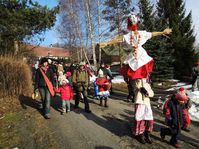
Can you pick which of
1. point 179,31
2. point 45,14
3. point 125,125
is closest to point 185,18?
point 179,31

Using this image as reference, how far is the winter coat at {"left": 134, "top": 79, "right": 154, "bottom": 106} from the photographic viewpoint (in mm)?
6770

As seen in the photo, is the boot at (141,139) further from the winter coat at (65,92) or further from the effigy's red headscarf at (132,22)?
the winter coat at (65,92)

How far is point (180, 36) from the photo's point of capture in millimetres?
26359

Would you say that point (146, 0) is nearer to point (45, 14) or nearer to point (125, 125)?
point (45, 14)

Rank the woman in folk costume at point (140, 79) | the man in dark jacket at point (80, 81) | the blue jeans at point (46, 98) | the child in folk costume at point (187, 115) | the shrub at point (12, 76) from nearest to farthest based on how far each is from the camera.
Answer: the woman in folk costume at point (140, 79) < the child in folk costume at point (187, 115) < the blue jeans at point (46, 98) < the man in dark jacket at point (80, 81) < the shrub at point (12, 76)

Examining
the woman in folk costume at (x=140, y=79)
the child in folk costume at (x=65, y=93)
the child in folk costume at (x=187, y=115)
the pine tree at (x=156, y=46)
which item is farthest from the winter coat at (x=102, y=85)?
the pine tree at (x=156, y=46)

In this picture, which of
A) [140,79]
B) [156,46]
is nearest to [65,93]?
[140,79]

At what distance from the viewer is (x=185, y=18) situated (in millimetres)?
27875

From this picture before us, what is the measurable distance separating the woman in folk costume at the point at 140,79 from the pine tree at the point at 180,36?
20.1 meters

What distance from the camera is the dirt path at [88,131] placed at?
22.3 feet

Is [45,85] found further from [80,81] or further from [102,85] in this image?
[102,85]

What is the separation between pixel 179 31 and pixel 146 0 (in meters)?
6.00

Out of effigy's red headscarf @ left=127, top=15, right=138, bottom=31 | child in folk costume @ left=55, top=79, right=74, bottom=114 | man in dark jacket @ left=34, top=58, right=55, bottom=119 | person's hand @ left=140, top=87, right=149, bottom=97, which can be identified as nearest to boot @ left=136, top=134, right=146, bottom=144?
person's hand @ left=140, top=87, right=149, bottom=97

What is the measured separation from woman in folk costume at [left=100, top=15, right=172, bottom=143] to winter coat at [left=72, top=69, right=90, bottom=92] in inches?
164
